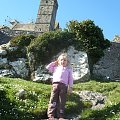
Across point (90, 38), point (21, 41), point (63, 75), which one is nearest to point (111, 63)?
point (90, 38)

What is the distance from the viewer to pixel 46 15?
446 ft

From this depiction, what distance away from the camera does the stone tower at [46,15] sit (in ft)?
429

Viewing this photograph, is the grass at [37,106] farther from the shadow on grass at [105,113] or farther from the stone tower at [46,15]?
the stone tower at [46,15]

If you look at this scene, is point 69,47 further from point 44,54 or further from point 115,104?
point 115,104

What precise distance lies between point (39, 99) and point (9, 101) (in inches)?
82.4

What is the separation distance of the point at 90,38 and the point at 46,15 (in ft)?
321

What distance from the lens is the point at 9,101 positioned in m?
19.6

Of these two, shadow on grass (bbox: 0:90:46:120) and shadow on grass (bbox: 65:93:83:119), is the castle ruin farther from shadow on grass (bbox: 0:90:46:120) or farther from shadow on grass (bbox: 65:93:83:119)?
shadow on grass (bbox: 0:90:46:120)

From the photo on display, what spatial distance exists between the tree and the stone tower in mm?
86576

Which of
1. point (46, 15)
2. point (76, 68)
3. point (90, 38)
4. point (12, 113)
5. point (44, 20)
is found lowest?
point (12, 113)

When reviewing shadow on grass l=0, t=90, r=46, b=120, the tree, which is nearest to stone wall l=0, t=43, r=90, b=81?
the tree

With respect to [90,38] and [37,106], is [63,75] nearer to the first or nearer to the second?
[37,106]

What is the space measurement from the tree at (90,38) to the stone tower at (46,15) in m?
86.6

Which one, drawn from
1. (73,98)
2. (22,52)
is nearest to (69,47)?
(22,52)
